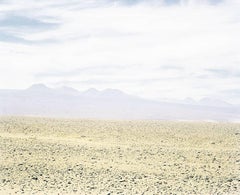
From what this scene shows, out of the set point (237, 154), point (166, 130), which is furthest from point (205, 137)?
point (237, 154)

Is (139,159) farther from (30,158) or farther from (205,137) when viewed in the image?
(205,137)

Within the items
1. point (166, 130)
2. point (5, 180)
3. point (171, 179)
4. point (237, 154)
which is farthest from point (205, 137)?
point (5, 180)

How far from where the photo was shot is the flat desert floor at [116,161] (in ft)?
86.6

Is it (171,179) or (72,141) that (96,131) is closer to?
(72,141)

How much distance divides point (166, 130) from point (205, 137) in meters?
5.28

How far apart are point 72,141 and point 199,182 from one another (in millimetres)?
15782

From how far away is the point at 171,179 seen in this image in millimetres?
28359

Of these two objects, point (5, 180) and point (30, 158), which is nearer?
point (5, 180)

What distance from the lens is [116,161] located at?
33031 millimetres

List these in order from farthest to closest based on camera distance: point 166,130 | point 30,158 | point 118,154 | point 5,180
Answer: point 166,130 < point 118,154 < point 30,158 < point 5,180

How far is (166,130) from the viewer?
49.7m

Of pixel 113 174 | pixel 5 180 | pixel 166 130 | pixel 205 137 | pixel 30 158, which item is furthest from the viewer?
pixel 166 130

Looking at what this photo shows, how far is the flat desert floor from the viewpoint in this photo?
86.6 feet

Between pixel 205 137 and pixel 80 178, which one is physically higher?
pixel 80 178
